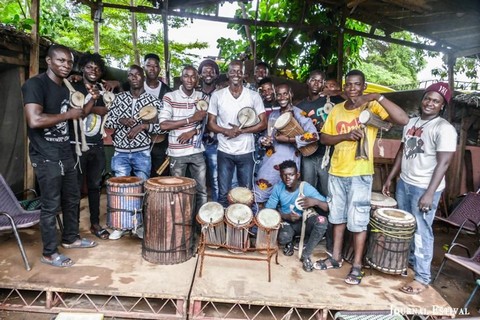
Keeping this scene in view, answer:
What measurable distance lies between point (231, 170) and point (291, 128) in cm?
84

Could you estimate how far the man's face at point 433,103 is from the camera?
10.0ft

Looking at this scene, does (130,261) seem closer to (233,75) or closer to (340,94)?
(233,75)

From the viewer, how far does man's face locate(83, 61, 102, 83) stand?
3.72m

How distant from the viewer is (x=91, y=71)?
3732 millimetres

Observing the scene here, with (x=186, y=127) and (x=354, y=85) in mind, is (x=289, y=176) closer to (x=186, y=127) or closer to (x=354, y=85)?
(x=354, y=85)

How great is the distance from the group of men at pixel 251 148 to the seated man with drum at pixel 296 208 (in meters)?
0.01

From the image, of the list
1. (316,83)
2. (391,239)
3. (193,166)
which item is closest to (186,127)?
(193,166)

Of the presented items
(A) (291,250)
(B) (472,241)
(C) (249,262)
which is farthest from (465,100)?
(C) (249,262)

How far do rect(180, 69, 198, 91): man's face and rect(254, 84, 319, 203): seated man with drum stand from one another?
37.7 inches

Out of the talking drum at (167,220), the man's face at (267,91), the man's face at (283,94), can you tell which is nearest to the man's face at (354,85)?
the man's face at (283,94)

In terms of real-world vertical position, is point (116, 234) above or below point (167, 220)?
below

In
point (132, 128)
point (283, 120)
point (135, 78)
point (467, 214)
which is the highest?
point (135, 78)

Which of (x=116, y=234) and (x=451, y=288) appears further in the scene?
(x=116, y=234)

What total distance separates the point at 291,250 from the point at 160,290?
1519 millimetres
